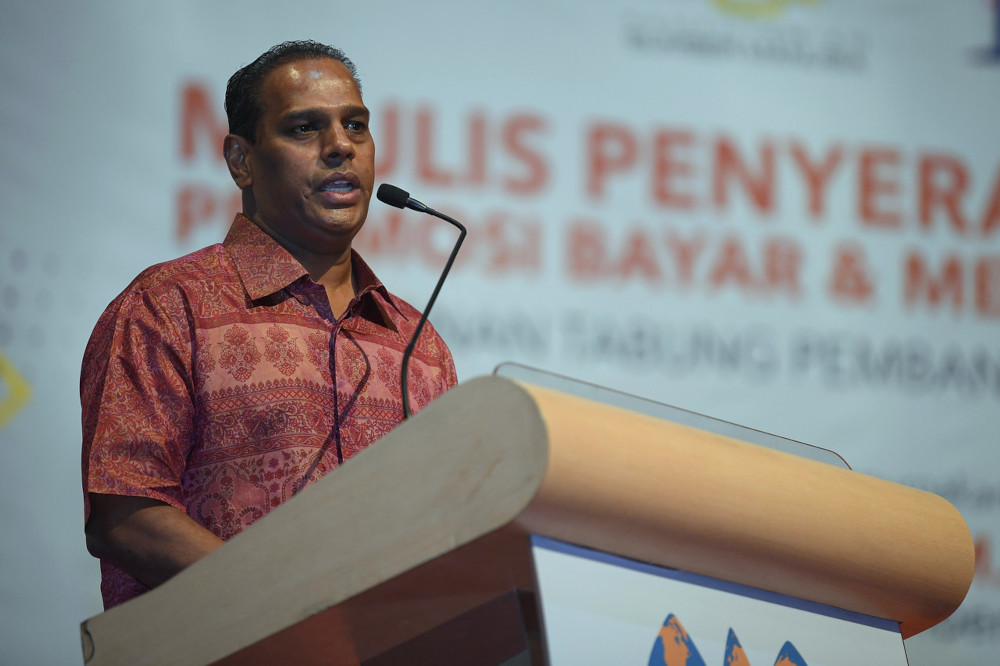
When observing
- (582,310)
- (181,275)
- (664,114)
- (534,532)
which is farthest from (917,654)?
(534,532)

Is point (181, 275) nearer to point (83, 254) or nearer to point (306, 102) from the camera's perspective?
point (306, 102)

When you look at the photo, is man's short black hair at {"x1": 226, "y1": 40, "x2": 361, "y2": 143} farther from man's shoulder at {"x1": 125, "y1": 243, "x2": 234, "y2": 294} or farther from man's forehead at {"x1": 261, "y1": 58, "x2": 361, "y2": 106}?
man's shoulder at {"x1": 125, "y1": 243, "x2": 234, "y2": 294}

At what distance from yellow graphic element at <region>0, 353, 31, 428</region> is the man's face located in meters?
0.99

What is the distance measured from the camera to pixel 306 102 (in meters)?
1.58

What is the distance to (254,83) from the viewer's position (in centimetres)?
164

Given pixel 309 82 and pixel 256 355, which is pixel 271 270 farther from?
pixel 309 82

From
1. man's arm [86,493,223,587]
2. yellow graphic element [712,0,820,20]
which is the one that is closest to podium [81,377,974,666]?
man's arm [86,493,223,587]

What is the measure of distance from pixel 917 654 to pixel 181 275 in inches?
86.3

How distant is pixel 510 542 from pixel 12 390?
72.0 inches

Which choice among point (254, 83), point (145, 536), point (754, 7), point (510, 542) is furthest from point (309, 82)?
point (754, 7)

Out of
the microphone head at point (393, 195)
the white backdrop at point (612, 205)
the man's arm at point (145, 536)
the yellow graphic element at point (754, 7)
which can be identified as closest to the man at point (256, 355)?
the man's arm at point (145, 536)

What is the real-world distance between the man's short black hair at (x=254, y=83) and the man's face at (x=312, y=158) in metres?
0.01

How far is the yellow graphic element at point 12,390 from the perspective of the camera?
230 centimetres

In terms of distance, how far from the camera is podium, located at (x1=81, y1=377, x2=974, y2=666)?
2.54ft
